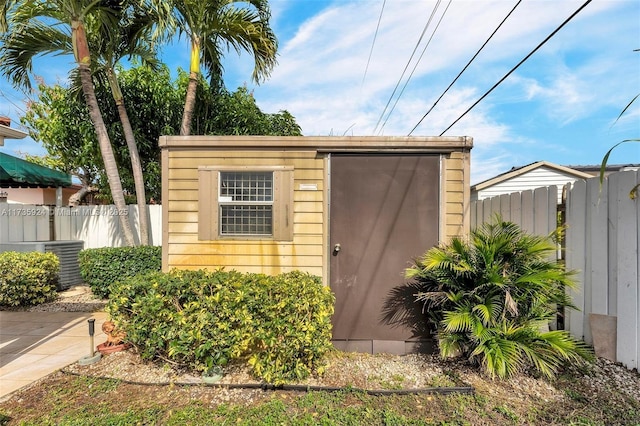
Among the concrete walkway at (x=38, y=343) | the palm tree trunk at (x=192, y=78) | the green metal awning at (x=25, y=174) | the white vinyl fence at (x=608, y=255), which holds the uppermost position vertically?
the palm tree trunk at (x=192, y=78)

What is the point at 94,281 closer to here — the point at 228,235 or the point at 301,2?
the point at 228,235

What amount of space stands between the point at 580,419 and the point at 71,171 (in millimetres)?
13880

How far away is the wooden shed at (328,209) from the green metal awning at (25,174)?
4.75 metres

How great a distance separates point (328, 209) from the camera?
370 centimetres

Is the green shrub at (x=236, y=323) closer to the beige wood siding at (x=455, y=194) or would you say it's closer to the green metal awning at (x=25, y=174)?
the beige wood siding at (x=455, y=194)

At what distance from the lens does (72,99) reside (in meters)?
7.09

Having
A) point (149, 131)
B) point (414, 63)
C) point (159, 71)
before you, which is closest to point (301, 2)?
point (414, 63)

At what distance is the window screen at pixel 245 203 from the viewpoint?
3.76m

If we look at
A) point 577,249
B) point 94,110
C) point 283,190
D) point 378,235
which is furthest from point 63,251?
point 577,249

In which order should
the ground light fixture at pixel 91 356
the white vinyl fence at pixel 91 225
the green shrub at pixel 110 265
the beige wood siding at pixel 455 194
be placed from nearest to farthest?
the ground light fixture at pixel 91 356 < the beige wood siding at pixel 455 194 < the green shrub at pixel 110 265 < the white vinyl fence at pixel 91 225

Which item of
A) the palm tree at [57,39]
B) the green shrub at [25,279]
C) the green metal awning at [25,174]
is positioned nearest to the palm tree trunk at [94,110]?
the palm tree at [57,39]

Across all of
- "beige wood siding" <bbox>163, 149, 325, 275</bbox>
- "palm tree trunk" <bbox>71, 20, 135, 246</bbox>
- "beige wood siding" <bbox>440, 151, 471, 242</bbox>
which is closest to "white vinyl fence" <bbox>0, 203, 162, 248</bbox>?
"palm tree trunk" <bbox>71, 20, 135, 246</bbox>

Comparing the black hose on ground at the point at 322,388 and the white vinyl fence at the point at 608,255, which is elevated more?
the white vinyl fence at the point at 608,255

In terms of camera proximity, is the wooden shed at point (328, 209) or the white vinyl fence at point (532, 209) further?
the wooden shed at point (328, 209)
